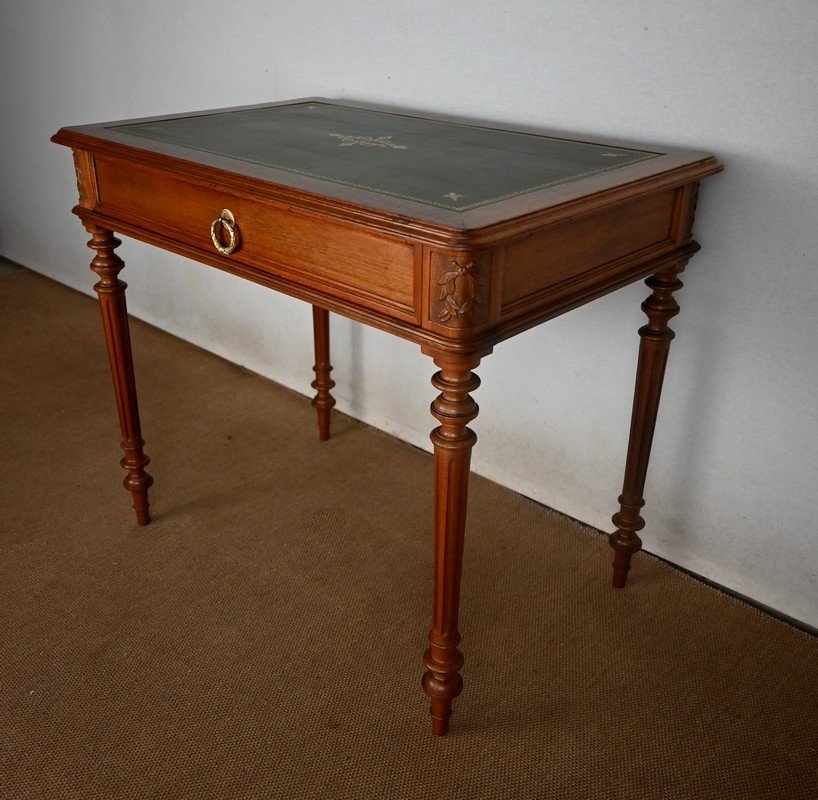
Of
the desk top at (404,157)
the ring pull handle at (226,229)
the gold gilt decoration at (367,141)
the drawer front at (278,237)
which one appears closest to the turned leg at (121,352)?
the drawer front at (278,237)

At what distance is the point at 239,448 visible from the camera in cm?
286

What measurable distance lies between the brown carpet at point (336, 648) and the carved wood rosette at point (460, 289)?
36.4 inches

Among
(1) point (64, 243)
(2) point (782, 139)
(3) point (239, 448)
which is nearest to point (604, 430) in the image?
(2) point (782, 139)

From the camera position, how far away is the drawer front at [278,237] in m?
1.44

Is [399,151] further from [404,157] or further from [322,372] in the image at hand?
[322,372]

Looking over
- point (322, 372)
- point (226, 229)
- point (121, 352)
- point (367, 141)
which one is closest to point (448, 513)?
point (226, 229)

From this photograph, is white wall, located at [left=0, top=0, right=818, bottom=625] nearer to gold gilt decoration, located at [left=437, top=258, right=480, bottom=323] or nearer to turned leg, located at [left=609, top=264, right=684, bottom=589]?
turned leg, located at [left=609, top=264, right=684, bottom=589]

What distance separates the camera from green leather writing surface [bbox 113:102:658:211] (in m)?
1.54

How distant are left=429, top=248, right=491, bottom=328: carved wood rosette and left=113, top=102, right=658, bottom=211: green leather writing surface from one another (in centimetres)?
11

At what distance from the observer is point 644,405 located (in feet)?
6.55

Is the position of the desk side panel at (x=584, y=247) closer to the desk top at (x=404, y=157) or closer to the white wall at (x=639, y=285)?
the desk top at (x=404, y=157)

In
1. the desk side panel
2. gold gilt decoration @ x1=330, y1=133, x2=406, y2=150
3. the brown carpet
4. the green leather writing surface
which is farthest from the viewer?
gold gilt decoration @ x1=330, y1=133, x2=406, y2=150

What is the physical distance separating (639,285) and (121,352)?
1322 millimetres

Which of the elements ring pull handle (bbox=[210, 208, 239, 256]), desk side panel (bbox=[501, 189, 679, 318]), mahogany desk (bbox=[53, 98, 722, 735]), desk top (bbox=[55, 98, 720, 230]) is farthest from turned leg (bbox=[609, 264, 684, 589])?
ring pull handle (bbox=[210, 208, 239, 256])
